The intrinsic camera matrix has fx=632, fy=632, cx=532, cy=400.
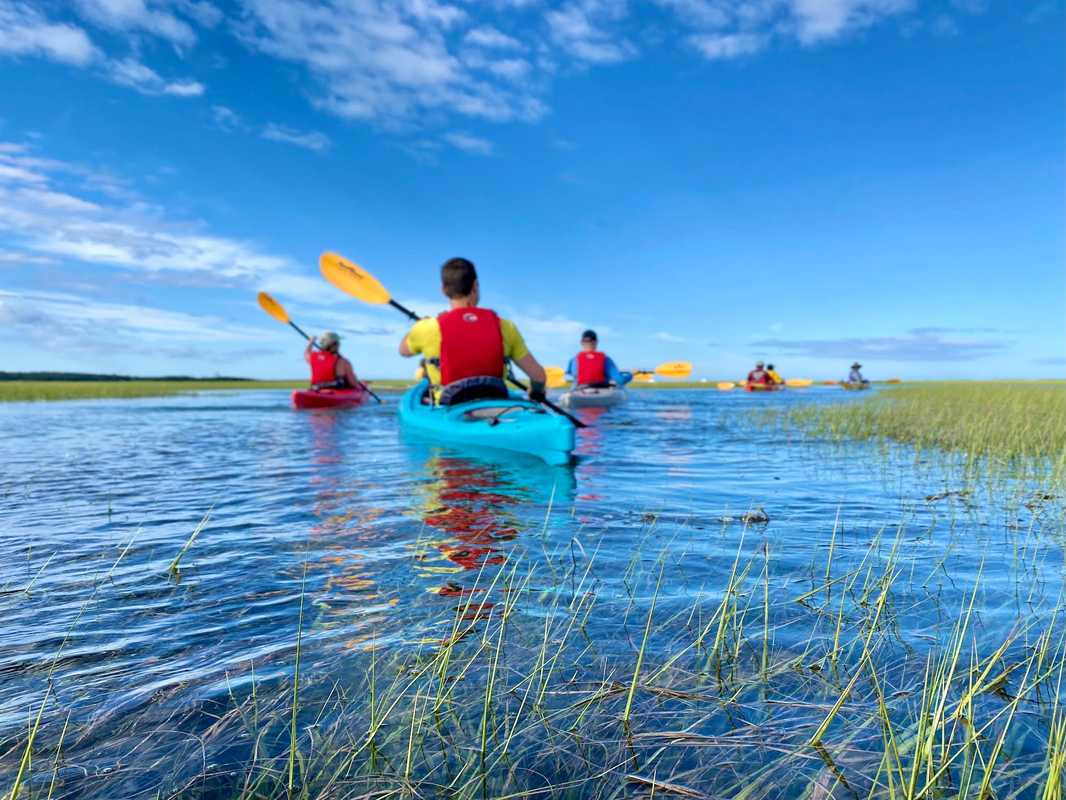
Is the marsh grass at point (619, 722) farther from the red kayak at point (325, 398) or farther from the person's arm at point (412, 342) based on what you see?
the red kayak at point (325, 398)

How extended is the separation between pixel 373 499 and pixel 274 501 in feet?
3.31

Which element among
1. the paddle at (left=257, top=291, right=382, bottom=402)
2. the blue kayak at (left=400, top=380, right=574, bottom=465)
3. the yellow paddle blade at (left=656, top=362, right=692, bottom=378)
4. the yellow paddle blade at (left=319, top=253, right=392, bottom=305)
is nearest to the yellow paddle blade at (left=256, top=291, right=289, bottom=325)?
the paddle at (left=257, top=291, right=382, bottom=402)

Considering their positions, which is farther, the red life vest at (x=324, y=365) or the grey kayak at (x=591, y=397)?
the grey kayak at (x=591, y=397)

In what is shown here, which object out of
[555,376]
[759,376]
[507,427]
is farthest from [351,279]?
[759,376]

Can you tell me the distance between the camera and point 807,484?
7520mm

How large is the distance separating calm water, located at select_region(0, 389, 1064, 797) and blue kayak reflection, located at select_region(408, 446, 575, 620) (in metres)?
0.04

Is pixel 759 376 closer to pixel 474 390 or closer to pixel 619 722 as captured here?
pixel 474 390

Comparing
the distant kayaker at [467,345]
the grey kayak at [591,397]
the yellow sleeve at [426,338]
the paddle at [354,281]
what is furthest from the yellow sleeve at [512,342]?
the grey kayak at [591,397]

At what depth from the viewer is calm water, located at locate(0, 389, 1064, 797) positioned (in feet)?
8.15

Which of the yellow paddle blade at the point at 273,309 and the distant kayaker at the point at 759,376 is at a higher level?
the yellow paddle blade at the point at 273,309

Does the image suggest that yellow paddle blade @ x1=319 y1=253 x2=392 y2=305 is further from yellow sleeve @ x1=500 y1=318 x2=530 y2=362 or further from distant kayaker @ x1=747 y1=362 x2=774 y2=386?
distant kayaker @ x1=747 y1=362 x2=774 y2=386

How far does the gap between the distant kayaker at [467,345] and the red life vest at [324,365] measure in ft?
30.4

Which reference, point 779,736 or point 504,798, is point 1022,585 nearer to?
point 779,736

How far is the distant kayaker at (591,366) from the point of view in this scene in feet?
62.2
